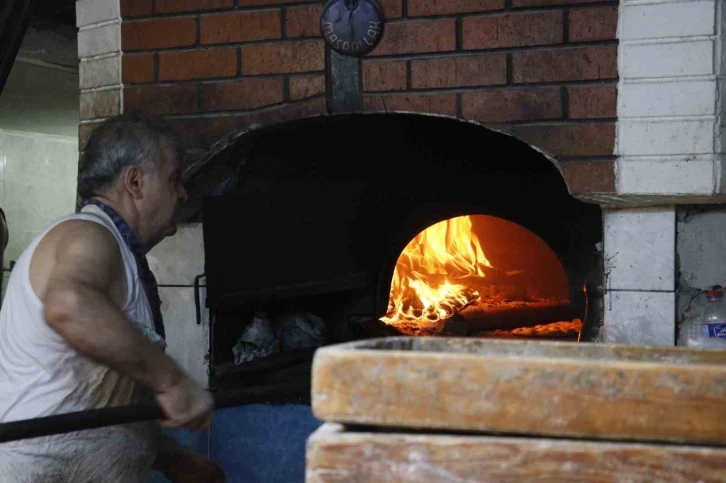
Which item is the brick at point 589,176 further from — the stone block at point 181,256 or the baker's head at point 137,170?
the stone block at point 181,256

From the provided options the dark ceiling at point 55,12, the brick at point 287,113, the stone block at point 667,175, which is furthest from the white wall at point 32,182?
the stone block at point 667,175

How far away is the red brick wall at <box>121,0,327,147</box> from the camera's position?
11.1ft

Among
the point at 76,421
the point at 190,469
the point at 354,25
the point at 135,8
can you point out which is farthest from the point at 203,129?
the point at 76,421

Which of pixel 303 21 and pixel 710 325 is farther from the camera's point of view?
pixel 303 21

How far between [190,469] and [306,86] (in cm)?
142

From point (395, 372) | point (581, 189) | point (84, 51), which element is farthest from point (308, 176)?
point (395, 372)

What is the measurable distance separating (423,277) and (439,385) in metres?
3.75

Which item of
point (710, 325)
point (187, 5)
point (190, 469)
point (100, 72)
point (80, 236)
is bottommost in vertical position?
point (190, 469)

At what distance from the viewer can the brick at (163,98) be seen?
355 cm

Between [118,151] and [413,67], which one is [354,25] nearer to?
[413,67]

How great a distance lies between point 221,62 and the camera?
349cm

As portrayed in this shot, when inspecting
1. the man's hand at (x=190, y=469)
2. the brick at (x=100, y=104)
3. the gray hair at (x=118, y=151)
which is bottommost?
the man's hand at (x=190, y=469)

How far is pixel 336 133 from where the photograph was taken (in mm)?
4008

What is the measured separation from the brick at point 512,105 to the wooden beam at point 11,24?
5.80ft
